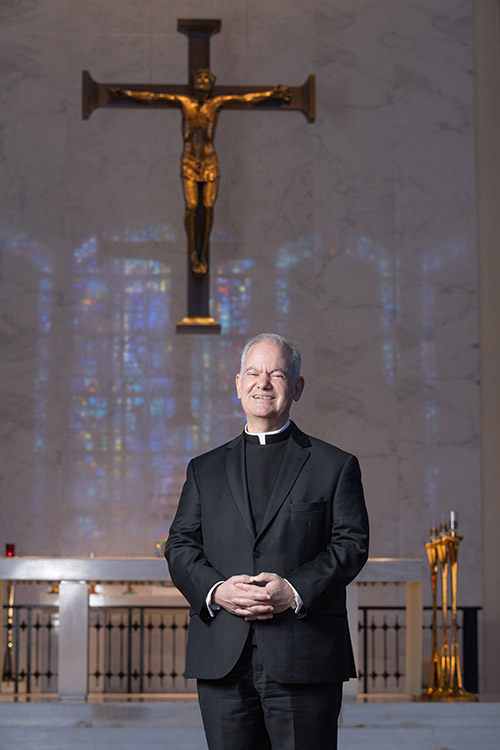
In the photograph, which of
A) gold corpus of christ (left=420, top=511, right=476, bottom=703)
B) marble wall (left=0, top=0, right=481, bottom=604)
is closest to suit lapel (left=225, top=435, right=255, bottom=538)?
gold corpus of christ (left=420, top=511, right=476, bottom=703)

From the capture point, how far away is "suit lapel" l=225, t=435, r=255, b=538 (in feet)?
10.2

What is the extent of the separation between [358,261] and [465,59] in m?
2.12

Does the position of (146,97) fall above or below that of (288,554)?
above

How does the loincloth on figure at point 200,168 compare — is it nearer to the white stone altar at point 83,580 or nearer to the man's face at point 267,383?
the white stone altar at point 83,580

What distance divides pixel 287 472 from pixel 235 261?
6727 mm

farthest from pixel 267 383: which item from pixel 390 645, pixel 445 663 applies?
pixel 390 645

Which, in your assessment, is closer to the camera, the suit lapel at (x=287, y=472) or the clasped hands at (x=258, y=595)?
the clasped hands at (x=258, y=595)

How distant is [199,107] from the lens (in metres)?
8.70

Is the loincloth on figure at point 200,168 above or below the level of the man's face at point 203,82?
below

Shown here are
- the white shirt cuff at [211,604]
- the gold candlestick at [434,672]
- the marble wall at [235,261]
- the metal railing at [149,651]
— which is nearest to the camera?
the white shirt cuff at [211,604]

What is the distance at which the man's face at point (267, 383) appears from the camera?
3115 millimetres

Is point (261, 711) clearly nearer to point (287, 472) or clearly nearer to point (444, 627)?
point (287, 472)

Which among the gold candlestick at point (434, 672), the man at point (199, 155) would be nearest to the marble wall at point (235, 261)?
the man at point (199, 155)

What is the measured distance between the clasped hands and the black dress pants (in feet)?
0.38
